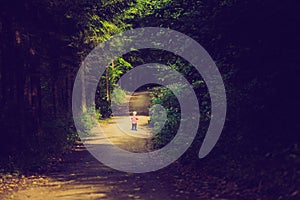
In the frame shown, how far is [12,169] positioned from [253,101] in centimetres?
891

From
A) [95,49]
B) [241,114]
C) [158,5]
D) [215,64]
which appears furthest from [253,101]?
[95,49]

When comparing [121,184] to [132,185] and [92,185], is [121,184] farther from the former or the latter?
[92,185]

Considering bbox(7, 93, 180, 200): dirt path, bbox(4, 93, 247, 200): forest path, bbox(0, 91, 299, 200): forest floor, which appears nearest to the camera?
bbox(0, 91, 299, 200): forest floor

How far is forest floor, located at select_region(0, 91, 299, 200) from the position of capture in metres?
9.50

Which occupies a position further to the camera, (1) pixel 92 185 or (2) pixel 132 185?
(1) pixel 92 185

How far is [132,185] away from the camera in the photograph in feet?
36.5

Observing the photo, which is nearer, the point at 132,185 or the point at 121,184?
the point at 132,185

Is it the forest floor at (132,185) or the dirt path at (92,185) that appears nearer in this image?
the forest floor at (132,185)

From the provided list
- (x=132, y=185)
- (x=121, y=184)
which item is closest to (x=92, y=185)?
(x=121, y=184)

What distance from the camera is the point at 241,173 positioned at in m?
9.89

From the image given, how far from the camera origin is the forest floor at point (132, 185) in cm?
950

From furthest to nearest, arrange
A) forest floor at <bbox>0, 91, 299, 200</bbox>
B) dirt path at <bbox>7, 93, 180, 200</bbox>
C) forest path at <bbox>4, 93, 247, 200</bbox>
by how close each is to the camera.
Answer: dirt path at <bbox>7, 93, 180, 200</bbox>
forest path at <bbox>4, 93, 247, 200</bbox>
forest floor at <bbox>0, 91, 299, 200</bbox>

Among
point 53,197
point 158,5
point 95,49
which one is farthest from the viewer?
point 95,49

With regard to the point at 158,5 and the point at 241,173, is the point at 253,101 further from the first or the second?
the point at 158,5
